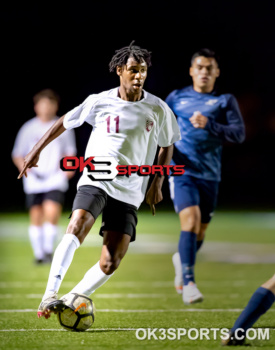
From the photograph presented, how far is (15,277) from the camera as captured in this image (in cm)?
982

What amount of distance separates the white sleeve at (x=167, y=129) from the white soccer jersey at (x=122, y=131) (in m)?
0.04

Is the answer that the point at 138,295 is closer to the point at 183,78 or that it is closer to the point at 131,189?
the point at 131,189

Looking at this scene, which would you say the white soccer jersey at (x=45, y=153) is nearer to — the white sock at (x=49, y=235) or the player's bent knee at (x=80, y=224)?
the white sock at (x=49, y=235)

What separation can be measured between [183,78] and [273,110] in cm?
737

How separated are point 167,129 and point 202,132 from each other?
1.58m

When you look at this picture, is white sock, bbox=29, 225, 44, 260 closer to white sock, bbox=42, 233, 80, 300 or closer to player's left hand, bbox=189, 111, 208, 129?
player's left hand, bbox=189, 111, 208, 129

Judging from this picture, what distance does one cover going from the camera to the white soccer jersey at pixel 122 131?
592cm

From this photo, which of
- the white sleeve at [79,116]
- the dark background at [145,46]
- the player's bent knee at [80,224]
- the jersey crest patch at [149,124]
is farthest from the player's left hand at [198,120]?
the dark background at [145,46]

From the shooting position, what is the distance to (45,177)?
36.9 ft

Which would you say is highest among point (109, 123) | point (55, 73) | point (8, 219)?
point (109, 123)

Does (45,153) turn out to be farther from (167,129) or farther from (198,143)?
(167,129)

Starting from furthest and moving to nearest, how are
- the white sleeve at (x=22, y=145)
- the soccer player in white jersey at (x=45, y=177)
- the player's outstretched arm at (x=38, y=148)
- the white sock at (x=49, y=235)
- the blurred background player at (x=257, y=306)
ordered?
the white sock at (x=49, y=235), the soccer player in white jersey at (x=45, y=177), the white sleeve at (x=22, y=145), the player's outstretched arm at (x=38, y=148), the blurred background player at (x=257, y=306)

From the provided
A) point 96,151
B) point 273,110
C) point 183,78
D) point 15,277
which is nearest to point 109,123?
point 96,151

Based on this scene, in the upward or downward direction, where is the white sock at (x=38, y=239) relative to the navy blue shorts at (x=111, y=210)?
downward
